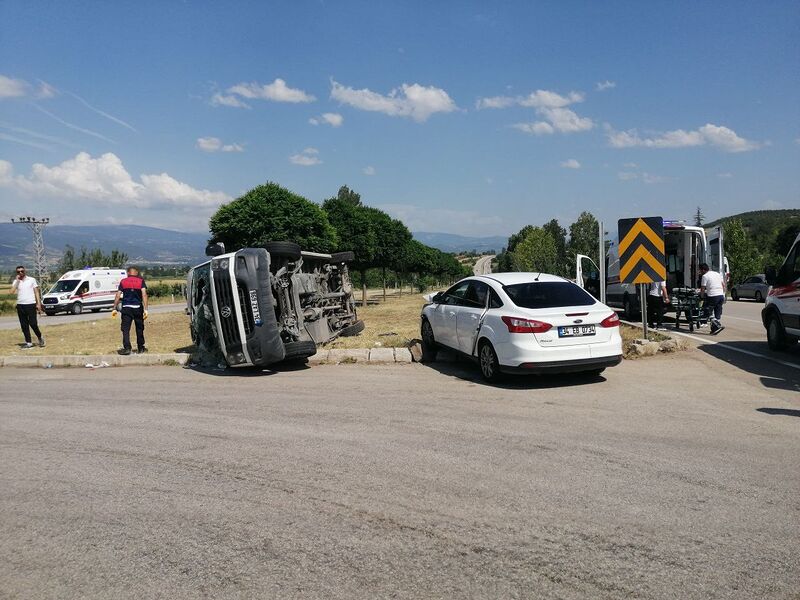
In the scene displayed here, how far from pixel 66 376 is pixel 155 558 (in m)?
8.20

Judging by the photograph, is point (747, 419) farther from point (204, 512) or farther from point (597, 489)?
point (204, 512)

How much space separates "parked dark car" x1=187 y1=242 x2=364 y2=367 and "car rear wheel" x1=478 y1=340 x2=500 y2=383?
295cm

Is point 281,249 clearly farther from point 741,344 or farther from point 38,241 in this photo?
point 38,241

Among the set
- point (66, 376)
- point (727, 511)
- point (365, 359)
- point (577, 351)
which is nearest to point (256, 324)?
point (365, 359)

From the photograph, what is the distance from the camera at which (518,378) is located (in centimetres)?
870

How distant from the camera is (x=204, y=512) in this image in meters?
3.95

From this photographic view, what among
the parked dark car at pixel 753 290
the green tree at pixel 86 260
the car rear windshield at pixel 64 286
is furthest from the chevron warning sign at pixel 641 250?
the green tree at pixel 86 260

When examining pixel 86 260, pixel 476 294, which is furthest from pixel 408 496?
pixel 86 260

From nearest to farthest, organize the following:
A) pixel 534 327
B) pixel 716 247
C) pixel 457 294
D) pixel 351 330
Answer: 1. pixel 534 327
2. pixel 457 294
3. pixel 351 330
4. pixel 716 247

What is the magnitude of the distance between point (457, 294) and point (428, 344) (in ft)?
4.40

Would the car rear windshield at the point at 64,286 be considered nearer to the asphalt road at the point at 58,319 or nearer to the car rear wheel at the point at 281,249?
the asphalt road at the point at 58,319

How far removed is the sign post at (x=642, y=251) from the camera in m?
10.8

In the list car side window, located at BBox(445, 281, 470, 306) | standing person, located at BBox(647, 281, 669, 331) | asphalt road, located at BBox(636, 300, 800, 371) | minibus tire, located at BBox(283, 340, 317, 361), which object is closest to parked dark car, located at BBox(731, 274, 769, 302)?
asphalt road, located at BBox(636, 300, 800, 371)

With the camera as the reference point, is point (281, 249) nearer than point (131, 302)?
Yes
